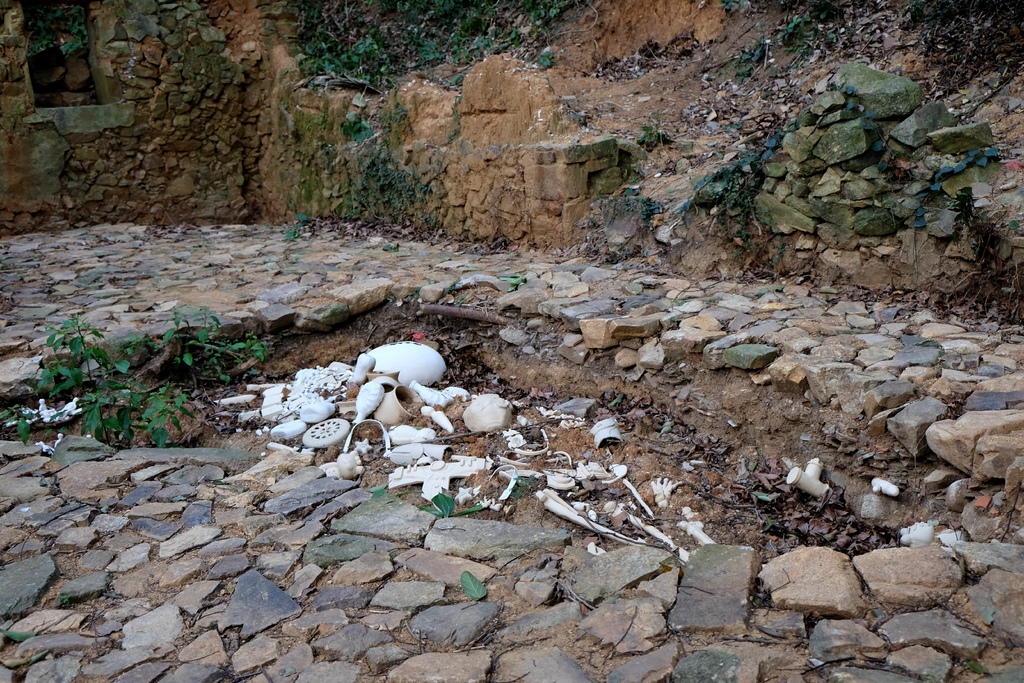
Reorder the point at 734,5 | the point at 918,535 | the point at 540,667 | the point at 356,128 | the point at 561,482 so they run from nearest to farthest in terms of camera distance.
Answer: the point at 540,667
the point at 918,535
the point at 561,482
the point at 734,5
the point at 356,128

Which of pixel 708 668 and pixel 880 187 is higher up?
pixel 880 187

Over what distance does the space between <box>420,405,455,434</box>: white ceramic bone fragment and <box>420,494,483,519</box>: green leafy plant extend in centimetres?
86

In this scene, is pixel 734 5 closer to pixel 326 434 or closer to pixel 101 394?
pixel 326 434

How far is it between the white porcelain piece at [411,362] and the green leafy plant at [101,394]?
3.89 ft

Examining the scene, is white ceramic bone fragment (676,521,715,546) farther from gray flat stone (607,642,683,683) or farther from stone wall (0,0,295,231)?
stone wall (0,0,295,231)

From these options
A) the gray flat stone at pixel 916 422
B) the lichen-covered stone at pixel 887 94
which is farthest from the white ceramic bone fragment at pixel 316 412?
the lichen-covered stone at pixel 887 94

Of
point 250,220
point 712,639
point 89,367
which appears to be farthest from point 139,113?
point 712,639

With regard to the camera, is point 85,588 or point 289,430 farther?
point 289,430

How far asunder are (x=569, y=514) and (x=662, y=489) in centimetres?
48

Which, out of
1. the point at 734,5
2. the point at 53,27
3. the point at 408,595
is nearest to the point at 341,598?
the point at 408,595

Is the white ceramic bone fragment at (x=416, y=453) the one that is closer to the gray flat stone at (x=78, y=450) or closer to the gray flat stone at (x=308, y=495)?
the gray flat stone at (x=308, y=495)

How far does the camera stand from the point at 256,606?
2.77 meters

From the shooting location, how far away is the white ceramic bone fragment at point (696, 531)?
3.14m

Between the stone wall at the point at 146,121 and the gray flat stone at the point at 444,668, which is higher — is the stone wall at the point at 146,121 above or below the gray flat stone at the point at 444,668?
above
